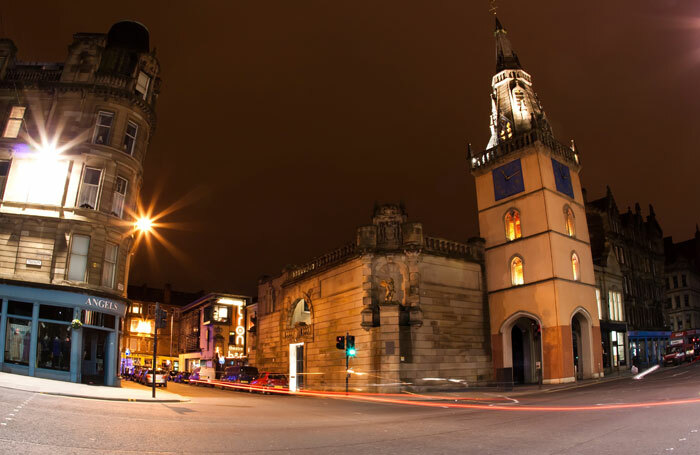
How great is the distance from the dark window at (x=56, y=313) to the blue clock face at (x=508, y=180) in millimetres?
29768

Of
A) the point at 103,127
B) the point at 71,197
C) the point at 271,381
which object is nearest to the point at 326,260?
the point at 271,381

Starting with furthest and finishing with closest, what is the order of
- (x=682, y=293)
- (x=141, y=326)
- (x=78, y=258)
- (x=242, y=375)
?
(x=682, y=293) < (x=141, y=326) < (x=242, y=375) < (x=78, y=258)

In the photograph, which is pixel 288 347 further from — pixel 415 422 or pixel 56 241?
pixel 415 422

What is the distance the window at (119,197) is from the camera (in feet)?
88.7

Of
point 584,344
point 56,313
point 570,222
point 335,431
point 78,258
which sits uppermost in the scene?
point 570,222

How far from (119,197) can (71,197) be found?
96.0 inches

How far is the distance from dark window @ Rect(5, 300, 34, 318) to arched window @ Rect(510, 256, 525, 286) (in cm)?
2971

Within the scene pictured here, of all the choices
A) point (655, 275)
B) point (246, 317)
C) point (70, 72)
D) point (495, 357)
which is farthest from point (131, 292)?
point (655, 275)

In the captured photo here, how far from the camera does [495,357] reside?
35.7 meters

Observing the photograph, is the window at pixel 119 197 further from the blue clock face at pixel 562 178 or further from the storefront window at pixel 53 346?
the blue clock face at pixel 562 178

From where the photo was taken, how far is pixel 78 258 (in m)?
25.3

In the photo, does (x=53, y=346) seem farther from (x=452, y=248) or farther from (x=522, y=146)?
(x=522, y=146)

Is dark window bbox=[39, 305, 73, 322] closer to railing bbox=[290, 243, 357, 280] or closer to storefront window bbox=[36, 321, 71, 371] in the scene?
storefront window bbox=[36, 321, 71, 371]

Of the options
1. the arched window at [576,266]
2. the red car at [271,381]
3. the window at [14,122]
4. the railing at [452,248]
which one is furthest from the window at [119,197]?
the arched window at [576,266]
